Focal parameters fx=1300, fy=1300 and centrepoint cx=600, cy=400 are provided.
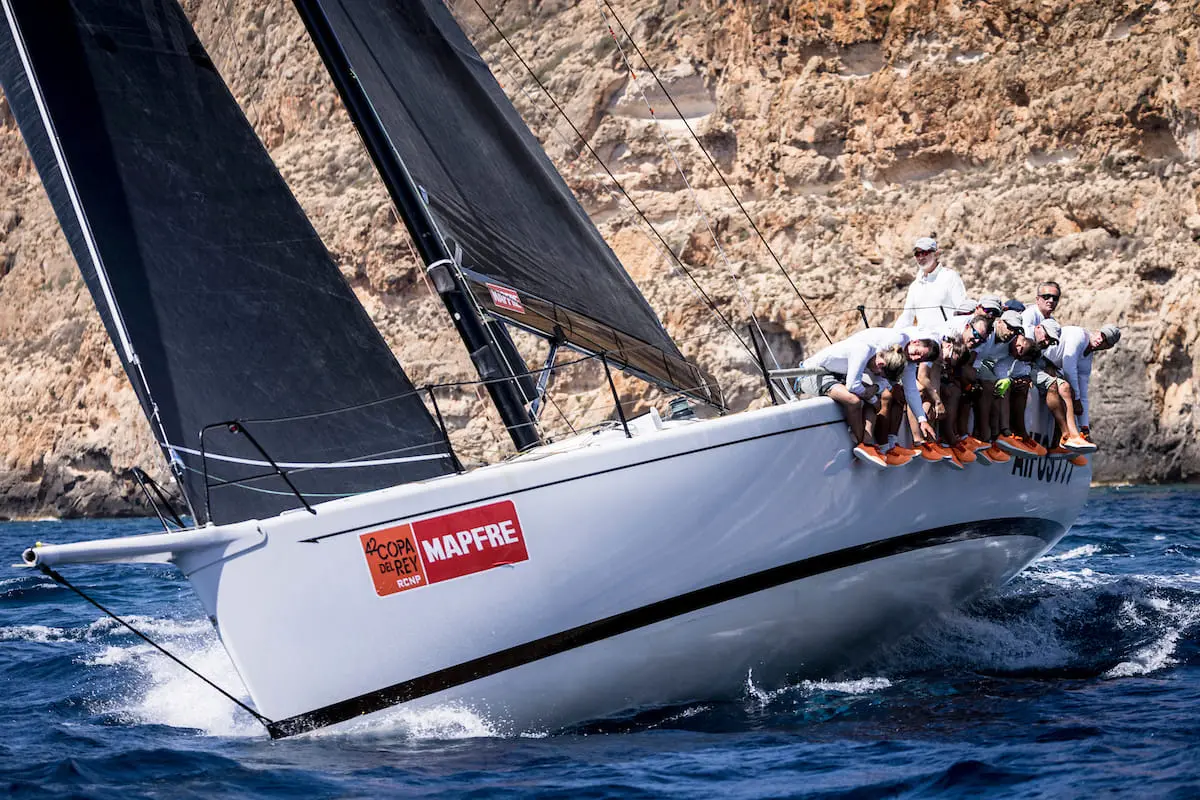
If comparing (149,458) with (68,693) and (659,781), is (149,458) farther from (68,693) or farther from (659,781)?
(659,781)

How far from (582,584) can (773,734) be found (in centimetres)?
103

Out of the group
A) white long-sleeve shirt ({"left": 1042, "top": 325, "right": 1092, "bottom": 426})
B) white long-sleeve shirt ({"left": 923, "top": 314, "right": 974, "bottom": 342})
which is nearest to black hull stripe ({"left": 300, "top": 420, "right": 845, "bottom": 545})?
white long-sleeve shirt ({"left": 923, "top": 314, "right": 974, "bottom": 342})

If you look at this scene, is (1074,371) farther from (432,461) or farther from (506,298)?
(432,461)

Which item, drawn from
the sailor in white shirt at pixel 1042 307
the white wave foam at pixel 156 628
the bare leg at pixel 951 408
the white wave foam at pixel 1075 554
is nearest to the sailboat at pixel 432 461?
the bare leg at pixel 951 408

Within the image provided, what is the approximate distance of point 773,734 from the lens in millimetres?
5520

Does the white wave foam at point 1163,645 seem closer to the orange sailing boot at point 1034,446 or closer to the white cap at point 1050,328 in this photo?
the orange sailing boot at point 1034,446

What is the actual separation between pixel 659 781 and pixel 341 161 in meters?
34.7

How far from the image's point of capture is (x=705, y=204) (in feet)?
98.0

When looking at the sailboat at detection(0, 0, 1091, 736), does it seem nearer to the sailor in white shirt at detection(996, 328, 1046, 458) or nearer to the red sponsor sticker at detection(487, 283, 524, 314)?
the red sponsor sticker at detection(487, 283, 524, 314)

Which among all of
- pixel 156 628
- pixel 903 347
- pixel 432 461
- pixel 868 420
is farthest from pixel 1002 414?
pixel 156 628

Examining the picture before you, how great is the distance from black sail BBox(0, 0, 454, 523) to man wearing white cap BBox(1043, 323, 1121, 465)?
353 centimetres

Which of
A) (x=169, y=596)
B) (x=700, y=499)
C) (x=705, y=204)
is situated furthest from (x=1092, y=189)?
(x=700, y=499)

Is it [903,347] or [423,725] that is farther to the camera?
[903,347]

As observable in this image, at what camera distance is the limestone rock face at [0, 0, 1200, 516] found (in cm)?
2436
